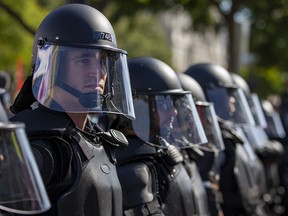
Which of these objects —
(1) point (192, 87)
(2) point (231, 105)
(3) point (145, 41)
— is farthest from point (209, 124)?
(3) point (145, 41)

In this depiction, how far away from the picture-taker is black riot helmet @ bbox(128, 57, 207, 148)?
188 inches

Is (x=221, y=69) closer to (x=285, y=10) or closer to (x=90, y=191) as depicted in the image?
(x=90, y=191)

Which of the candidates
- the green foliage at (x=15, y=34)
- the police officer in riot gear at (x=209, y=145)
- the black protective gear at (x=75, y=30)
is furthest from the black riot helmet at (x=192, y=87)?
the green foliage at (x=15, y=34)

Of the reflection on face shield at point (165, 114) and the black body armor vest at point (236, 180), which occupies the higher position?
the reflection on face shield at point (165, 114)

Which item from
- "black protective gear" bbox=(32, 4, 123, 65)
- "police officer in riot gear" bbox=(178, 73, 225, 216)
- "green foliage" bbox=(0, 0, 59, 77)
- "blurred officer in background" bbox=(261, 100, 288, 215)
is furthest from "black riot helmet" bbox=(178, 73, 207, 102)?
"green foliage" bbox=(0, 0, 59, 77)

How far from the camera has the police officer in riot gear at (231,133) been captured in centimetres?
686

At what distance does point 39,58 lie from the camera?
3734 mm

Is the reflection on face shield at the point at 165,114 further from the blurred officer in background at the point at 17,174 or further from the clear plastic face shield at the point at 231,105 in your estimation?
the blurred officer in background at the point at 17,174

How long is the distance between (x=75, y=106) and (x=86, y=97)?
0.07m

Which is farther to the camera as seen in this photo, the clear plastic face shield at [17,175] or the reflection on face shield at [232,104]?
the reflection on face shield at [232,104]

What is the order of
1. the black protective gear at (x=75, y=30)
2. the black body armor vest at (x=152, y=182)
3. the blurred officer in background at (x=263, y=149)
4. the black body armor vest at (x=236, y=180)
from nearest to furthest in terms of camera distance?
the black protective gear at (x=75, y=30), the black body armor vest at (x=152, y=182), the black body armor vest at (x=236, y=180), the blurred officer in background at (x=263, y=149)

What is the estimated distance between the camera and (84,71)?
12.1ft

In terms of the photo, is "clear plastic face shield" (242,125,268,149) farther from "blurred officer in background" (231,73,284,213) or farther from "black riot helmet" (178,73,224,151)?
"black riot helmet" (178,73,224,151)

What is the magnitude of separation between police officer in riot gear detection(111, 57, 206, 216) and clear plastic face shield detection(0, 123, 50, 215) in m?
1.51
